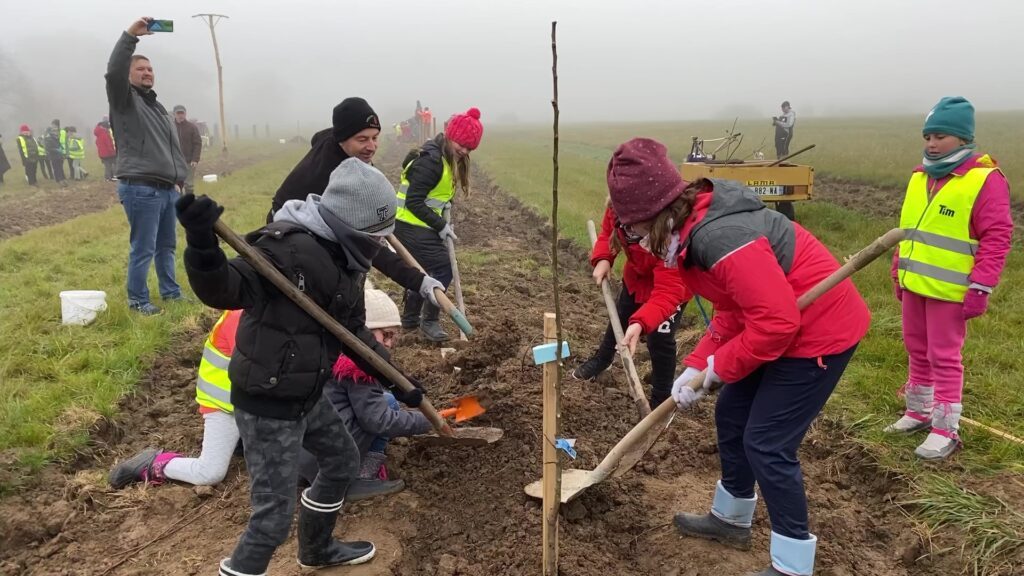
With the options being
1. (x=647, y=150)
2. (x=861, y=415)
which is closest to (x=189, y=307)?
(x=647, y=150)

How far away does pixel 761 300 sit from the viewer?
237cm

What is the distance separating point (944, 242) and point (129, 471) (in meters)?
4.55

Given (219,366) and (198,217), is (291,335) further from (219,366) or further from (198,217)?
(219,366)

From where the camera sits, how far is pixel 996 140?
29594mm

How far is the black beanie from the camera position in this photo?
4.21 metres

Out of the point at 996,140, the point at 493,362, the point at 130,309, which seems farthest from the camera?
the point at 996,140

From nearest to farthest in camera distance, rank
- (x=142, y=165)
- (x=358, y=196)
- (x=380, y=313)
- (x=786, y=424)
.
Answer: (x=358, y=196) < (x=786, y=424) < (x=380, y=313) < (x=142, y=165)

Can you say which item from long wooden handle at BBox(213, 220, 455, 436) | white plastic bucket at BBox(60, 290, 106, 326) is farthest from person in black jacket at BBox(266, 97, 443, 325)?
white plastic bucket at BBox(60, 290, 106, 326)

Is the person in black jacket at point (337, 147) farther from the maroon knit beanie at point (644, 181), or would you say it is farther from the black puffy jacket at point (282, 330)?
the maroon knit beanie at point (644, 181)

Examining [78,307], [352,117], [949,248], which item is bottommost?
[78,307]

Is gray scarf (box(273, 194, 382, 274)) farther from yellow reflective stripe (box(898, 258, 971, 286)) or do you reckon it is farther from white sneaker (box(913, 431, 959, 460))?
white sneaker (box(913, 431, 959, 460))

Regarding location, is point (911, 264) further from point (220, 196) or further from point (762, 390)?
point (220, 196)

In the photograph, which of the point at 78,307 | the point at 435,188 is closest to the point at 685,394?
the point at 435,188

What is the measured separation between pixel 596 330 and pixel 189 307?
149 inches
